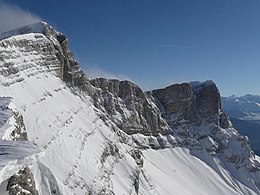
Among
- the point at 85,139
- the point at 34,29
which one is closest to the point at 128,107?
the point at 34,29

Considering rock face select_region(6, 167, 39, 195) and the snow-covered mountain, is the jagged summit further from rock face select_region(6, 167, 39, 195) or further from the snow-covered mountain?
rock face select_region(6, 167, 39, 195)

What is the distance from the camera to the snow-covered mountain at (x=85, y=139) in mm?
45906

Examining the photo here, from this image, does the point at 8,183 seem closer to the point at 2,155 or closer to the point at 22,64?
the point at 2,155

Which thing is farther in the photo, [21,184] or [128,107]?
[128,107]

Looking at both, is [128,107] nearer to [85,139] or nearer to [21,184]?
[85,139]

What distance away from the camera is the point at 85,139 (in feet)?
266

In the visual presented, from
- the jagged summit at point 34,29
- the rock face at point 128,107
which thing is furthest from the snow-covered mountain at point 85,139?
the rock face at point 128,107

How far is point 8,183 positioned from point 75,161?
39.5m

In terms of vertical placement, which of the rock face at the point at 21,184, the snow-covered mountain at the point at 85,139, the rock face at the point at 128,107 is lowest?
the rock face at the point at 21,184

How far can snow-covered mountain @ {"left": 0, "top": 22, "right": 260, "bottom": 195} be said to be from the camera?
4591cm

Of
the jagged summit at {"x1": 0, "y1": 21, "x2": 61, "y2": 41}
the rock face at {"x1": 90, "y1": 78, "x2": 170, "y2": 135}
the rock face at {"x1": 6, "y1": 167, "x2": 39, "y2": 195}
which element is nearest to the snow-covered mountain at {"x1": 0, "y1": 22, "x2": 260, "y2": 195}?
the rock face at {"x1": 6, "y1": 167, "x2": 39, "y2": 195}

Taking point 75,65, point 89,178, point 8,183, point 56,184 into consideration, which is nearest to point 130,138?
point 75,65

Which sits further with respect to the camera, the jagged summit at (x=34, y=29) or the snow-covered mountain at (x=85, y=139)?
the jagged summit at (x=34, y=29)

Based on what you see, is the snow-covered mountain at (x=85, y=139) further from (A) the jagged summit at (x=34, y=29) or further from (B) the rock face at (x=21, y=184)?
(A) the jagged summit at (x=34, y=29)
